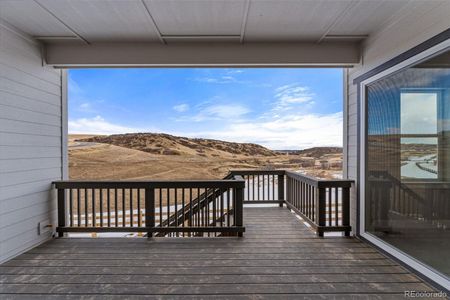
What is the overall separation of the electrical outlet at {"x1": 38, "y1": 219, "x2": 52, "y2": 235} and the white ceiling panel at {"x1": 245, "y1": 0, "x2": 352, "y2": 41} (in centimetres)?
371

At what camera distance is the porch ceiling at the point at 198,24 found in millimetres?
2412

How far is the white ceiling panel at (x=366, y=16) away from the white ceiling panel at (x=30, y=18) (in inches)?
127

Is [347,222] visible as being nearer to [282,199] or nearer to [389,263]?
[389,263]

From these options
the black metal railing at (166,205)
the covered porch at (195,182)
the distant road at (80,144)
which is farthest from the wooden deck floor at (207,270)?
the distant road at (80,144)

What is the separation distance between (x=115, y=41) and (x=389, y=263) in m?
4.28

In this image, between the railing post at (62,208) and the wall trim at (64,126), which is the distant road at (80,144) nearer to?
the wall trim at (64,126)

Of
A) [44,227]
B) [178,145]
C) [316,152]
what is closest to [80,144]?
[44,227]

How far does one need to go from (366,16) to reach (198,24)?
1.87 meters

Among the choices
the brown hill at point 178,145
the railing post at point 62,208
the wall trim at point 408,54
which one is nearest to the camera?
the wall trim at point 408,54

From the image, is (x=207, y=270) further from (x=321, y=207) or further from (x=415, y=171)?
(x=415, y=171)

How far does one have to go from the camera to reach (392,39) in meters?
2.69

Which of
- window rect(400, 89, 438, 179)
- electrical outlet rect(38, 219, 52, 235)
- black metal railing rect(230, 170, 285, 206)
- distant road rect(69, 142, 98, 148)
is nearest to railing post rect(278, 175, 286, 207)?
black metal railing rect(230, 170, 285, 206)

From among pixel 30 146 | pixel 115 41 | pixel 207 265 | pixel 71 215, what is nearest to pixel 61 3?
pixel 115 41

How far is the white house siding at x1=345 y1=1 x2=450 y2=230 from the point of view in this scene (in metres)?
2.13
